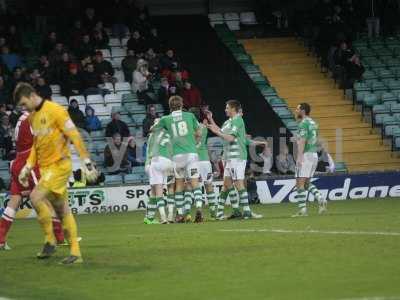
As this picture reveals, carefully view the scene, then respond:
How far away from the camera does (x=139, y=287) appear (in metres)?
11.6

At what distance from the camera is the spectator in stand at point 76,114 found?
97.6 feet

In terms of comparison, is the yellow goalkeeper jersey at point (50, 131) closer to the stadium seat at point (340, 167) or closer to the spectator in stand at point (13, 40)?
the spectator in stand at point (13, 40)

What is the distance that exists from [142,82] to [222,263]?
19105 millimetres

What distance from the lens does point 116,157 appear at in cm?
2914

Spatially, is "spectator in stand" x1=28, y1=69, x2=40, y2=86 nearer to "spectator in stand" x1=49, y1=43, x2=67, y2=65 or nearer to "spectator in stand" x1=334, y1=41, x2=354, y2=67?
"spectator in stand" x1=49, y1=43, x2=67, y2=65

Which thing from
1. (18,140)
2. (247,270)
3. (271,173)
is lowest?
(271,173)

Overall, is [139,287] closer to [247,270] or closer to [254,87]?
[247,270]

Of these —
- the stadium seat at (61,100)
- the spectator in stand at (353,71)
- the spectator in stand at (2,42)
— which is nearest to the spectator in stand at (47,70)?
the stadium seat at (61,100)

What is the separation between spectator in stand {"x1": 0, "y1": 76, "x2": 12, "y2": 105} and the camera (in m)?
29.5

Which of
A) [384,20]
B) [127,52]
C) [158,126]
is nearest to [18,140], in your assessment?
[158,126]

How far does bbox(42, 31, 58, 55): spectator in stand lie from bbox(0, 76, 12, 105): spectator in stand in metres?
2.38

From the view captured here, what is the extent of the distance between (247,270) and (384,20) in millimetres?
26883

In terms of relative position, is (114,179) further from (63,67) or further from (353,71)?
(353,71)

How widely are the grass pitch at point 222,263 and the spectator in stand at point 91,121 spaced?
32.6 ft
